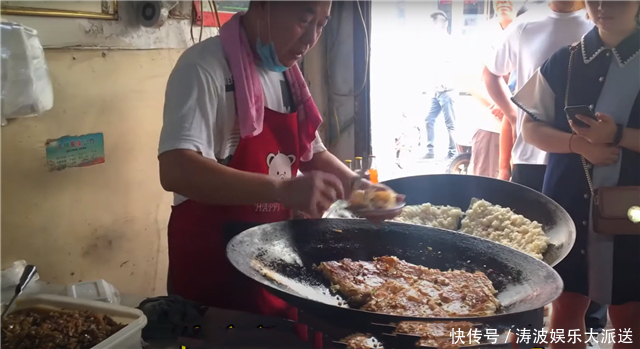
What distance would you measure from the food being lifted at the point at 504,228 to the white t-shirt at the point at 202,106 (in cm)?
41

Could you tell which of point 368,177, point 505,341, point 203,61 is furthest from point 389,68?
point 505,341

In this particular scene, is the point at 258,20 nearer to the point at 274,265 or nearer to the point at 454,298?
the point at 274,265

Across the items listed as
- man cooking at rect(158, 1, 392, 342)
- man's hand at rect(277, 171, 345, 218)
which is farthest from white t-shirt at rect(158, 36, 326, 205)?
man's hand at rect(277, 171, 345, 218)

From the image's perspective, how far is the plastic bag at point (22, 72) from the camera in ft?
2.68

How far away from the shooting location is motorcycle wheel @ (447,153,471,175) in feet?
2.82

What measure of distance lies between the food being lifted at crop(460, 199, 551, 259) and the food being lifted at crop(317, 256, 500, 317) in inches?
3.1

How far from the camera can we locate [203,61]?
0.77 meters

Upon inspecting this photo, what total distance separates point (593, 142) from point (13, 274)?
3.02 ft

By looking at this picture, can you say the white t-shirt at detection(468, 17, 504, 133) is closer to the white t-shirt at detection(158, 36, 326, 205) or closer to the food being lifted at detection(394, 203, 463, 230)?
the food being lifted at detection(394, 203, 463, 230)

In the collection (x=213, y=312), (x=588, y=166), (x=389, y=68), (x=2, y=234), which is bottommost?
(x=213, y=312)

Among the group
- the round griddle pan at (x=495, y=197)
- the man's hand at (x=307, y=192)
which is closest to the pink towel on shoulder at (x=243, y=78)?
the man's hand at (x=307, y=192)

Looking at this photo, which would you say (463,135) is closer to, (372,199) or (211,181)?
(372,199)

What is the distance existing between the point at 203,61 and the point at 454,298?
497 millimetres

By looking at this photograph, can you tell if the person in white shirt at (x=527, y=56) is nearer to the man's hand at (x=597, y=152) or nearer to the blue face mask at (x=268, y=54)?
the man's hand at (x=597, y=152)
